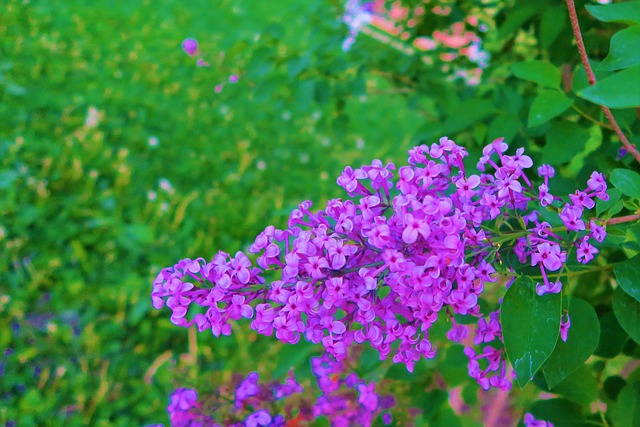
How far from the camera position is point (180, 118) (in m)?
3.28

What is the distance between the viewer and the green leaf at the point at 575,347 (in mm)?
766

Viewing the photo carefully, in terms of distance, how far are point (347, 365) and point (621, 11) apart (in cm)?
99

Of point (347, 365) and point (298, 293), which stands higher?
point (298, 293)

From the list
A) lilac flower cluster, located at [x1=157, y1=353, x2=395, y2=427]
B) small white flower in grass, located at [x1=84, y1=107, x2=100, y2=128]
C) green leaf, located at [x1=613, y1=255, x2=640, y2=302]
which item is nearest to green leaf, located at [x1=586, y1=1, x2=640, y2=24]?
green leaf, located at [x1=613, y1=255, x2=640, y2=302]

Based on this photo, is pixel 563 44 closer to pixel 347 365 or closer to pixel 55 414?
pixel 347 365

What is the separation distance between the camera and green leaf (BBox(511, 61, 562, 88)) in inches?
39.9

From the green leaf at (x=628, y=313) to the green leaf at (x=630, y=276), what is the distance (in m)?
0.07

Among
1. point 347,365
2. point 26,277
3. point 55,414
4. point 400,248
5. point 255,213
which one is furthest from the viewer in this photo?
point 255,213

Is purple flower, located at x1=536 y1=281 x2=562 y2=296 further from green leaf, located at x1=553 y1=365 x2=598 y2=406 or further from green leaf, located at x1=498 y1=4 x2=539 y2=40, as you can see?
green leaf, located at x1=498 y1=4 x2=539 y2=40


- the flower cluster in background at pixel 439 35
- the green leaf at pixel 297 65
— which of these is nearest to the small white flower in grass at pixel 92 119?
the flower cluster in background at pixel 439 35

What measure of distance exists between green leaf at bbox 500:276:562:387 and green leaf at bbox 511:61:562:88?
1.34 feet

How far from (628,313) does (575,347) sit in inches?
4.0

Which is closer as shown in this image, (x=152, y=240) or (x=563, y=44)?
(x=563, y=44)

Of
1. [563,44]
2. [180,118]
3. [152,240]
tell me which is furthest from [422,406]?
[180,118]
